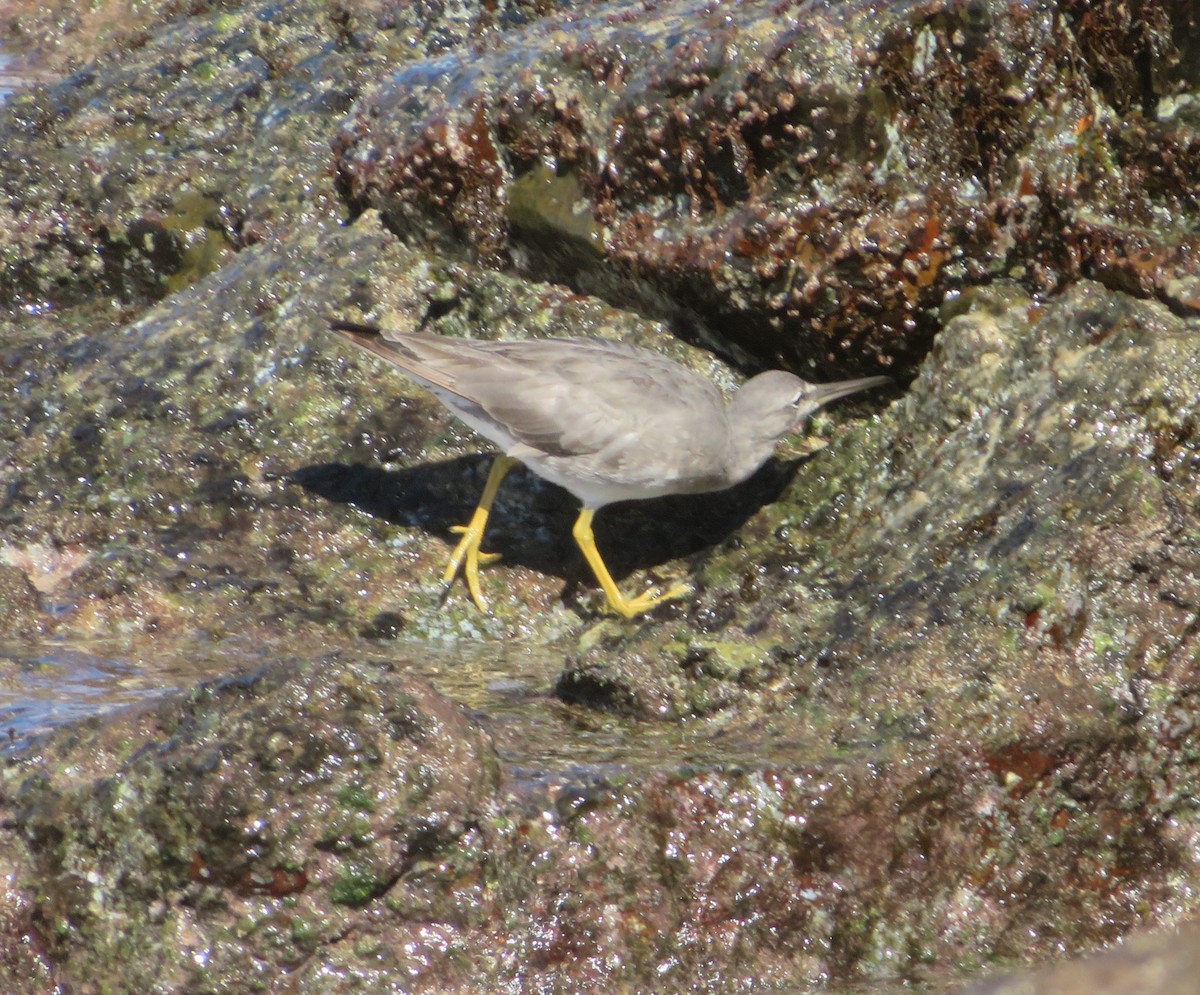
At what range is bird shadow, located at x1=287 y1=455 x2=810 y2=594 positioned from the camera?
22.8ft

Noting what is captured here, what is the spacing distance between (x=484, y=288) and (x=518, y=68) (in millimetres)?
1126

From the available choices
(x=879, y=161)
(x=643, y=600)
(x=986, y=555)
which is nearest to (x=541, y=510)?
(x=643, y=600)

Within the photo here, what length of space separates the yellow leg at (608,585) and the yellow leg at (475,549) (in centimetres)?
44

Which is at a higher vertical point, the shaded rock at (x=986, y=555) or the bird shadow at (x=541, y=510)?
the shaded rock at (x=986, y=555)

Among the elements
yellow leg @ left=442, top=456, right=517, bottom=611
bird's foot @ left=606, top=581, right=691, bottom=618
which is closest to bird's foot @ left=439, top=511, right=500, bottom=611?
yellow leg @ left=442, top=456, right=517, bottom=611

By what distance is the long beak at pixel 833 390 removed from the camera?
659 cm

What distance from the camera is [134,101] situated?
10.2 meters

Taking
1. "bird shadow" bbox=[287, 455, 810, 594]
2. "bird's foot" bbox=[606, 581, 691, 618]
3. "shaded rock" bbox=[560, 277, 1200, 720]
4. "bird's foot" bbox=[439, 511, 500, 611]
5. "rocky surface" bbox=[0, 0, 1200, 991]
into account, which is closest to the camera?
"rocky surface" bbox=[0, 0, 1200, 991]

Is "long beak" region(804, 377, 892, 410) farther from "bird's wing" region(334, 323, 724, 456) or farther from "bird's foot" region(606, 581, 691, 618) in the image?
"bird's foot" region(606, 581, 691, 618)

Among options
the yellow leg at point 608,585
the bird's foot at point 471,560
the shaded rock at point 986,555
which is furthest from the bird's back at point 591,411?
the shaded rock at point 986,555

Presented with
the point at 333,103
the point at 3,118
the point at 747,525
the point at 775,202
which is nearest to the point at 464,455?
the point at 747,525

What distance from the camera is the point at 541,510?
7273 mm

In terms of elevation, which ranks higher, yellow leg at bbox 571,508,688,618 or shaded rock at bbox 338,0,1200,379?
shaded rock at bbox 338,0,1200,379

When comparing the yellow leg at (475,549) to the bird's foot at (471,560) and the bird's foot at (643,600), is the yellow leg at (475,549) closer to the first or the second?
the bird's foot at (471,560)
